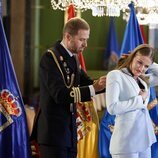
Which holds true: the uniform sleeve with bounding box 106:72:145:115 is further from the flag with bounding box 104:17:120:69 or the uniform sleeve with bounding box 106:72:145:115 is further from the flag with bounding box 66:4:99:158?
the flag with bounding box 104:17:120:69

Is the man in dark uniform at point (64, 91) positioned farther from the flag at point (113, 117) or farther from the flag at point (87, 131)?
the flag at point (113, 117)

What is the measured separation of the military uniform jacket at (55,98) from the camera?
1987mm

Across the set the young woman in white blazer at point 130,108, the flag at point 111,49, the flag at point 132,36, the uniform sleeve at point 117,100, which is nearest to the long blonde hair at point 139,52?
the young woman in white blazer at point 130,108

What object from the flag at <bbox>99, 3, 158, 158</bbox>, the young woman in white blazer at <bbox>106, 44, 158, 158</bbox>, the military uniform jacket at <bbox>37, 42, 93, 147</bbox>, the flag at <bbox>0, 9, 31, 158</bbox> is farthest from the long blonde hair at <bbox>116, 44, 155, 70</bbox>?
the flag at <bbox>99, 3, 158, 158</bbox>

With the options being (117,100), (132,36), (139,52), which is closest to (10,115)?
(117,100)

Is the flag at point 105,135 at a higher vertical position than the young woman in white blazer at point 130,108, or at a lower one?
lower

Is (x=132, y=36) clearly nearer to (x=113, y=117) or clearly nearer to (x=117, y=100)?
(x=113, y=117)

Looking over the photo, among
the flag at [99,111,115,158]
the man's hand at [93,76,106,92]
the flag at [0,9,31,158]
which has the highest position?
the man's hand at [93,76,106,92]

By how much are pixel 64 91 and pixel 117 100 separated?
1.02 ft

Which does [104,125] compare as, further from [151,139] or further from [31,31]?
[31,31]

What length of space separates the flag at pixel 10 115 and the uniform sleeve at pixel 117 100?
0.63 m

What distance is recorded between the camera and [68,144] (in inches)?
81.0

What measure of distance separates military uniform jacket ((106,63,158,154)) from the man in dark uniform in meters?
0.11

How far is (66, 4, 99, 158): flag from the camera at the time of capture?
2904 millimetres
